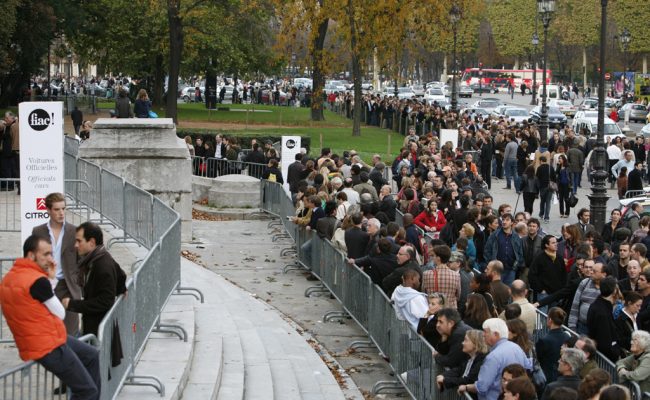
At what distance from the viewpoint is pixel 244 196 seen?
28.3 m

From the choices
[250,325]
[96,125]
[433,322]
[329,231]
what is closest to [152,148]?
[96,125]

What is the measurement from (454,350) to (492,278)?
2308mm

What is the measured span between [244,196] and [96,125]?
233 inches

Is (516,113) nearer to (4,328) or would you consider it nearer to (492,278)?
(492,278)

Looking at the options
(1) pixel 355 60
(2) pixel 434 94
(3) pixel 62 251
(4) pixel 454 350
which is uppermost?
(1) pixel 355 60

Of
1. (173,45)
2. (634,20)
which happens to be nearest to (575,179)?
(173,45)

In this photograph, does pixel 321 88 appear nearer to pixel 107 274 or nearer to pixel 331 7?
pixel 331 7

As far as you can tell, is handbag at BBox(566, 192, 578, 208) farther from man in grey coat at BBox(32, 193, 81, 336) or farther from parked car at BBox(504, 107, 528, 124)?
parked car at BBox(504, 107, 528, 124)

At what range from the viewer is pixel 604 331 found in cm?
1282

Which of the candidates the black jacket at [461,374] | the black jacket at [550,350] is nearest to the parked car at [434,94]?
the black jacket at [550,350]

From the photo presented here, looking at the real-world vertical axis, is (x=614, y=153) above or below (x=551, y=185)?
Result: above

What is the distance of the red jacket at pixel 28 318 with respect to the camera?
28.7ft

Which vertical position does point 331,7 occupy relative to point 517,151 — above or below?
above

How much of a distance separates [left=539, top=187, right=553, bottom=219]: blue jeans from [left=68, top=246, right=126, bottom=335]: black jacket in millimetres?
19636
